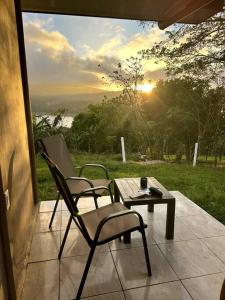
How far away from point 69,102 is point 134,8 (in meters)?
2.37

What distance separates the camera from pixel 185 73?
204 inches

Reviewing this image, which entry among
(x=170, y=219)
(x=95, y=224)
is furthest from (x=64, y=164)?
(x=170, y=219)

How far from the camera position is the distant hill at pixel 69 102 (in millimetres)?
4176

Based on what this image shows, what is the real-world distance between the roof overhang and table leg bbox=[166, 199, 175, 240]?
2.14 meters

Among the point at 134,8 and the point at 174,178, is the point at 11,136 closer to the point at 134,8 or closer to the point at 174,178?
the point at 134,8

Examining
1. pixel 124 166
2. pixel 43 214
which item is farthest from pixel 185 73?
pixel 43 214

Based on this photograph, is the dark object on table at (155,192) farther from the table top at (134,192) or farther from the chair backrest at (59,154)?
the chair backrest at (59,154)

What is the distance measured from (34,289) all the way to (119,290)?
64 centimetres

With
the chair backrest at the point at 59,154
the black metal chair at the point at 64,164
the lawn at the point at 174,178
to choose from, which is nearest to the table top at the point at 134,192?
the black metal chair at the point at 64,164

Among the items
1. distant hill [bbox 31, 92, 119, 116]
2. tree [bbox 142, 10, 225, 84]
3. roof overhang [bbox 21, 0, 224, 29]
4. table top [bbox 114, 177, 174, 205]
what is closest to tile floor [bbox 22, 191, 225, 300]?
table top [bbox 114, 177, 174, 205]

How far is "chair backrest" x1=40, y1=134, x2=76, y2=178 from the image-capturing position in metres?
2.72

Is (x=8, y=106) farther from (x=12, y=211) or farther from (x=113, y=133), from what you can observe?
(x=113, y=133)

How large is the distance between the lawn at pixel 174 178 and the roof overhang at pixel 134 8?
7.94 feet

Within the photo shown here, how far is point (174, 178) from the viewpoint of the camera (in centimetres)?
422
